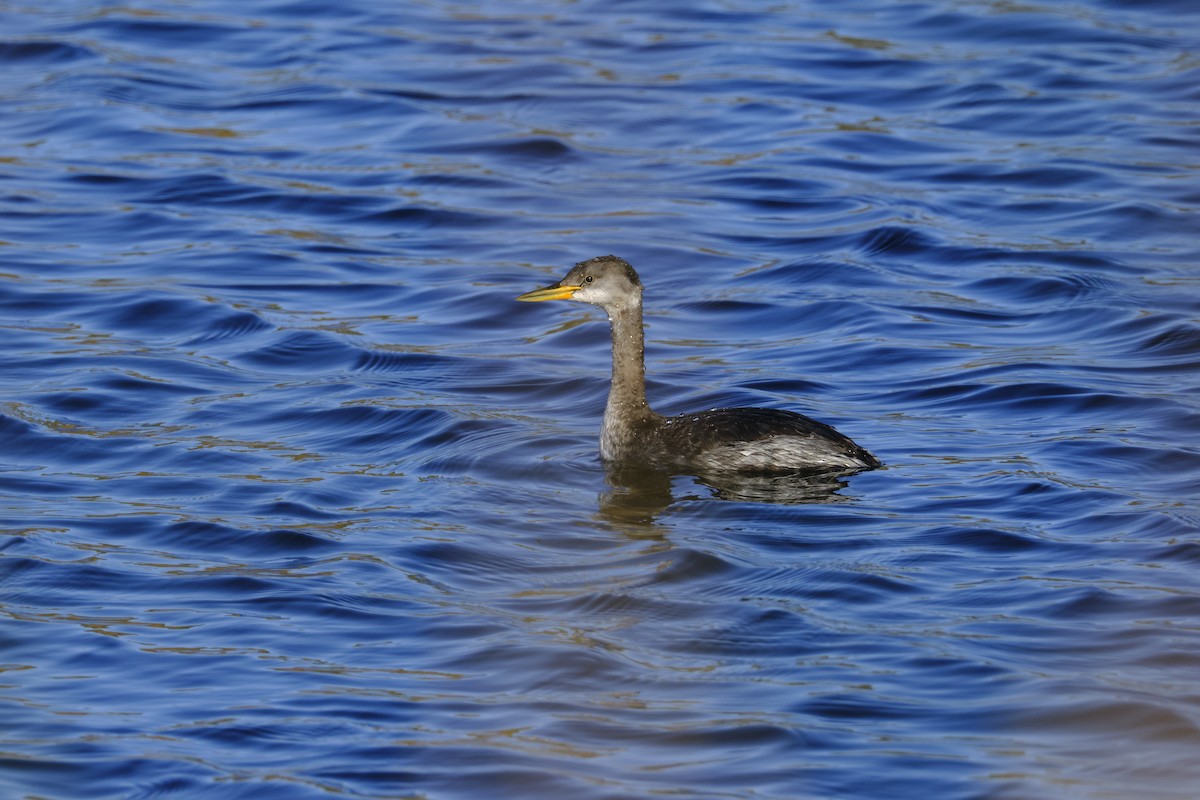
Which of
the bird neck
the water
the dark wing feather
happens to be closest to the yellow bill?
the bird neck

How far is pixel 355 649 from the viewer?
7.56 meters

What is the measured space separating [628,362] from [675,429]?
1.92ft

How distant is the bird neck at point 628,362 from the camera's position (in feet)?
33.8

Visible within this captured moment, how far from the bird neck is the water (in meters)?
0.40

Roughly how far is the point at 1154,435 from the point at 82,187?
906 cm

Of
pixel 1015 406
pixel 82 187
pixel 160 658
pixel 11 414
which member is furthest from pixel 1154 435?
pixel 82 187

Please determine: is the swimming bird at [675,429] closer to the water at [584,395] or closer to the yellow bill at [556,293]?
the yellow bill at [556,293]

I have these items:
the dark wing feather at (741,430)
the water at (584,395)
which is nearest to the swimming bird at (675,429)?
the dark wing feather at (741,430)

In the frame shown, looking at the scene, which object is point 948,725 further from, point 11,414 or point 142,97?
point 142,97

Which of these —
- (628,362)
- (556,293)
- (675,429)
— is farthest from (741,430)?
(556,293)

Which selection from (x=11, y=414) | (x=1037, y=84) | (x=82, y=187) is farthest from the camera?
(x=1037, y=84)

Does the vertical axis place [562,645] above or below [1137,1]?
below

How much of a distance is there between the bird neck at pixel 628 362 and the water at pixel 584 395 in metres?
0.40

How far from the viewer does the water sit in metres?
6.88
